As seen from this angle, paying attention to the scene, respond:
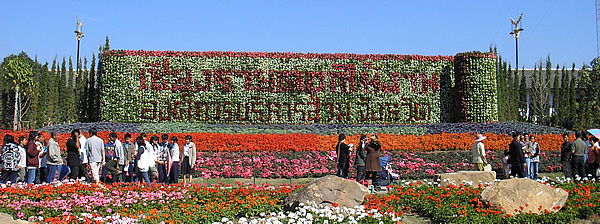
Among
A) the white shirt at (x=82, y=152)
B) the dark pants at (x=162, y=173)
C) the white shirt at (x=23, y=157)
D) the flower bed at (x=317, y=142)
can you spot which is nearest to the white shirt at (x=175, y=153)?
the dark pants at (x=162, y=173)

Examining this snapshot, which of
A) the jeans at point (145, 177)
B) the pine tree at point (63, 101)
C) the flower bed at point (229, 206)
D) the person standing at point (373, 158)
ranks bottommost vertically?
the flower bed at point (229, 206)

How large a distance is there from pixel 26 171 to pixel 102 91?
11.6 meters

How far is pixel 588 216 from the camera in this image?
873 centimetres

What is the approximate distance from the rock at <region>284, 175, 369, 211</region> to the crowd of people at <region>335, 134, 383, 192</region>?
274 cm

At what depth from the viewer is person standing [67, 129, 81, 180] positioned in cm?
1105

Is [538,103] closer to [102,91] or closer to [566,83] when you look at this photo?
[566,83]

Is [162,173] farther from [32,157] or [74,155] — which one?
[32,157]

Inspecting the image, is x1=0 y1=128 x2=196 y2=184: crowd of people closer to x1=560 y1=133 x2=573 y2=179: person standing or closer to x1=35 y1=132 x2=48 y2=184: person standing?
x1=35 y1=132 x2=48 y2=184: person standing

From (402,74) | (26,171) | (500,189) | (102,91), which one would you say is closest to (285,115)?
(402,74)

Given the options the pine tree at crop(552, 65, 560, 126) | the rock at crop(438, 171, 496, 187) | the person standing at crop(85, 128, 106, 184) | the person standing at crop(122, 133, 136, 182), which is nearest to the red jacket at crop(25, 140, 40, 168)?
the person standing at crop(85, 128, 106, 184)

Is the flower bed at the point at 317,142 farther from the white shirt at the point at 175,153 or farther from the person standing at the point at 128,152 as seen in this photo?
the person standing at the point at 128,152

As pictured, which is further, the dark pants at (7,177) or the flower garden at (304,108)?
the flower garden at (304,108)

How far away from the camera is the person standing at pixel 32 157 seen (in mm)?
10672

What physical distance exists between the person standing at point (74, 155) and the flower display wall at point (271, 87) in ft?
37.1
